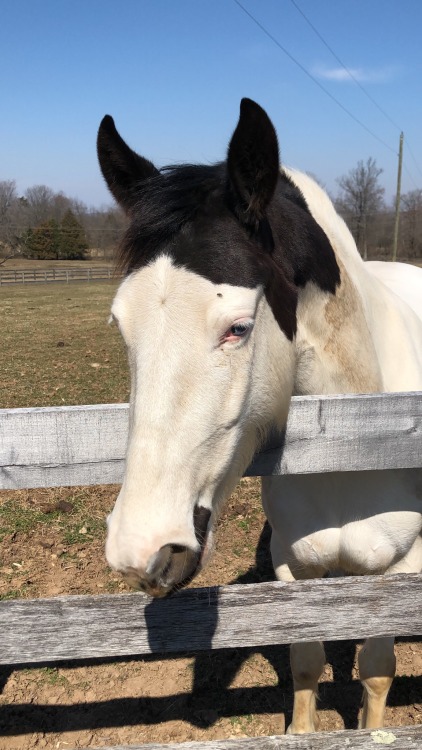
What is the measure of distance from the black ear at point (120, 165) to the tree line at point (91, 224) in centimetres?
4679

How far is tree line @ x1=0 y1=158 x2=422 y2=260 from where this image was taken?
174 ft

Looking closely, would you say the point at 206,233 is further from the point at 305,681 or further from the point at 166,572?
the point at 305,681

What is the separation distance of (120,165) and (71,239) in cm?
6336

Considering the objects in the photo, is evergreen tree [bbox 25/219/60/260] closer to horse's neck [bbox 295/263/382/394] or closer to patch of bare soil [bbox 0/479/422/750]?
patch of bare soil [bbox 0/479/422/750]

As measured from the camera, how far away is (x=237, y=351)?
174 cm

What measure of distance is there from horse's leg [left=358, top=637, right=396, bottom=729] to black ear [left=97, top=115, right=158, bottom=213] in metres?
2.37

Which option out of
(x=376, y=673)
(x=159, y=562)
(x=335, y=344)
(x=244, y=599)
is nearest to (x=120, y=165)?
(x=335, y=344)

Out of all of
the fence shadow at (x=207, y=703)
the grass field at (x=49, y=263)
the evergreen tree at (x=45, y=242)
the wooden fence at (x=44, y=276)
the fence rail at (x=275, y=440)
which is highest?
the evergreen tree at (x=45, y=242)

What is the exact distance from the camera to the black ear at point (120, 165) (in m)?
2.07

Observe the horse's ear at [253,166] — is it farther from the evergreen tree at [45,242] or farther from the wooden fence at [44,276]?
the evergreen tree at [45,242]

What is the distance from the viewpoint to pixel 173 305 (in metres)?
1.67

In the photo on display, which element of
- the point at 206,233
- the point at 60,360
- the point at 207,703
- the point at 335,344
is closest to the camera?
the point at 206,233

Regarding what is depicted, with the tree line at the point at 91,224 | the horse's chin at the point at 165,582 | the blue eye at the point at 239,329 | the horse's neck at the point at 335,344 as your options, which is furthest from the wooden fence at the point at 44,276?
the horse's chin at the point at 165,582

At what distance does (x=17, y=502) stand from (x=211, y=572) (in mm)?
2290
